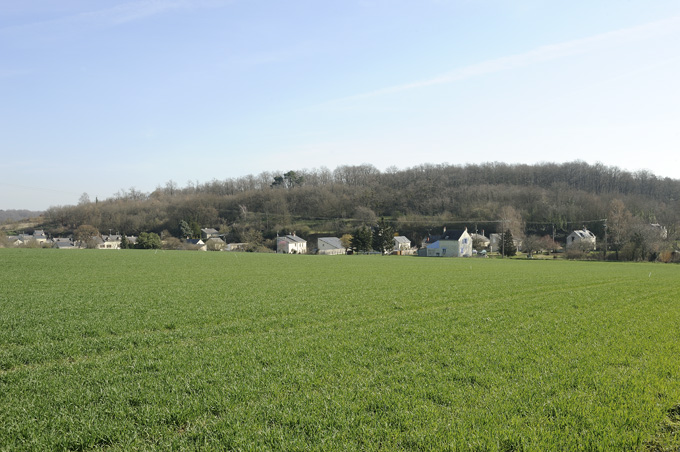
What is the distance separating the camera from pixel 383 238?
100500 mm

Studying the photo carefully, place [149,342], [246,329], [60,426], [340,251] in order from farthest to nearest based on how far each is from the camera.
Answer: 1. [340,251]
2. [246,329]
3. [149,342]
4. [60,426]

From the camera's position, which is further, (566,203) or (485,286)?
(566,203)

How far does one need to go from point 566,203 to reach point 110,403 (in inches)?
5600

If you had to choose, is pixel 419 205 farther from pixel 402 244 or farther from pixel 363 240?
pixel 363 240

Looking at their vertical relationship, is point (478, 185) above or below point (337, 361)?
above

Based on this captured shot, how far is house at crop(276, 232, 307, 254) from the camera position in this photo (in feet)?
352

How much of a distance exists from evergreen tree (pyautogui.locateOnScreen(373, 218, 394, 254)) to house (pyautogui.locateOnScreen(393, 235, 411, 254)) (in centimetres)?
1438

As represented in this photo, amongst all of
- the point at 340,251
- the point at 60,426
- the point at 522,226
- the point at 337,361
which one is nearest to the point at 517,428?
the point at 337,361

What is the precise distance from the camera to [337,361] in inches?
351

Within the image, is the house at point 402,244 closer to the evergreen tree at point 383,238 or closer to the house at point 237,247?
the evergreen tree at point 383,238

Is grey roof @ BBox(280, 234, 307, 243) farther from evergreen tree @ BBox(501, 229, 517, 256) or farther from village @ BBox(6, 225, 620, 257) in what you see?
evergreen tree @ BBox(501, 229, 517, 256)

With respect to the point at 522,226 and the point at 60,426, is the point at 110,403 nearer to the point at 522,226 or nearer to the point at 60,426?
the point at 60,426

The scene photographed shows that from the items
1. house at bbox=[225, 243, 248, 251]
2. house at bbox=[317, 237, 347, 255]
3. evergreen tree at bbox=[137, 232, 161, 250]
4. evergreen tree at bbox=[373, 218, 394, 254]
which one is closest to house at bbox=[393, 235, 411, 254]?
evergreen tree at bbox=[373, 218, 394, 254]

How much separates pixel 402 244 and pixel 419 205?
27.7 m
